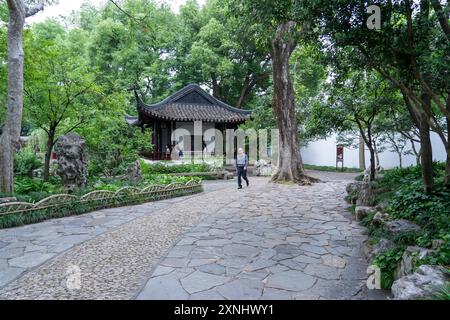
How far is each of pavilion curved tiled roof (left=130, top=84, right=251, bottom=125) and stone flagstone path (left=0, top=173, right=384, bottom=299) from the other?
1244 centimetres

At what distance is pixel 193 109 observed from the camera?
2180 cm

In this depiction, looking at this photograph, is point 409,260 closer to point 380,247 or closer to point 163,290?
point 380,247

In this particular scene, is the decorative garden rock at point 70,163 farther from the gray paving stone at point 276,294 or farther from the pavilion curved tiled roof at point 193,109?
the pavilion curved tiled roof at point 193,109

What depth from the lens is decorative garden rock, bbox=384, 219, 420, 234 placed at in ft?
15.8

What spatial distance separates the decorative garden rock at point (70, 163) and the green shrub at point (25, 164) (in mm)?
9429

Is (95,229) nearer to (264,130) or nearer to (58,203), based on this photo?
(58,203)

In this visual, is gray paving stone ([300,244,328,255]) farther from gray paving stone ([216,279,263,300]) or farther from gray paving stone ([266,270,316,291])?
gray paving stone ([216,279,263,300])

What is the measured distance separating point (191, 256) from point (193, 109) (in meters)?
17.9

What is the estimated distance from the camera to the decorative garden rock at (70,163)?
8.98 metres

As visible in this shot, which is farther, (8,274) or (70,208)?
(70,208)

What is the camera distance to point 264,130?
21297 mm

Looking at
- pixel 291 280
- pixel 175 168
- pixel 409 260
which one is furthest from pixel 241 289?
pixel 175 168

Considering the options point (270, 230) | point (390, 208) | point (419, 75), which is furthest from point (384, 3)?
point (270, 230)

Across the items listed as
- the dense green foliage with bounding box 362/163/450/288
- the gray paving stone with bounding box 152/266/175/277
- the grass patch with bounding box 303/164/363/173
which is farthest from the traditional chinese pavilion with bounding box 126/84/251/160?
the gray paving stone with bounding box 152/266/175/277
